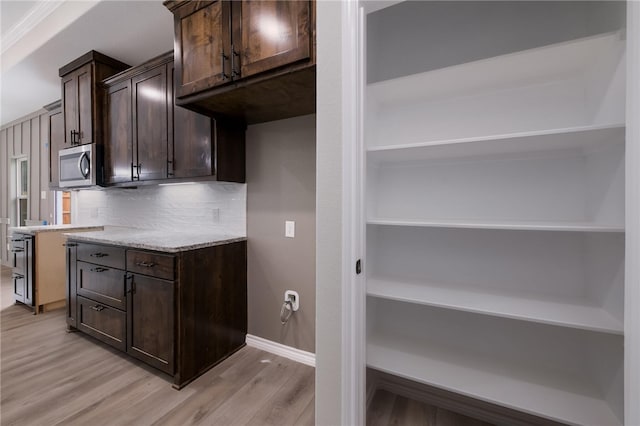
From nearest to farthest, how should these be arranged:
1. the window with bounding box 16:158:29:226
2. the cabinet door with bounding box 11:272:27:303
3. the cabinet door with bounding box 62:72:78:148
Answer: the cabinet door with bounding box 62:72:78:148
the cabinet door with bounding box 11:272:27:303
the window with bounding box 16:158:29:226

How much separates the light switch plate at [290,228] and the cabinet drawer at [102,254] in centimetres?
121

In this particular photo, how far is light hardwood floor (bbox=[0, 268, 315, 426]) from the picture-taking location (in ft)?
4.93

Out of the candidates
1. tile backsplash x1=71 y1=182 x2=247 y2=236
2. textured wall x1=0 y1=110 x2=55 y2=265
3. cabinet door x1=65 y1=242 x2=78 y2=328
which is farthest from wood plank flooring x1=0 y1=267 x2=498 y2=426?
textured wall x1=0 y1=110 x2=55 y2=265

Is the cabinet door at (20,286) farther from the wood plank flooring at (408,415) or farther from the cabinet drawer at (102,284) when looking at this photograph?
the wood plank flooring at (408,415)

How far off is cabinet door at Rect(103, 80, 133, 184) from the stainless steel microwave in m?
0.12

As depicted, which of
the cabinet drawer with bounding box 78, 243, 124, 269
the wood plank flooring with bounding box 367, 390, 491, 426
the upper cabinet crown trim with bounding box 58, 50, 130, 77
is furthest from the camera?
the upper cabinet crown trim with bounding box 58, 50, 130, 77

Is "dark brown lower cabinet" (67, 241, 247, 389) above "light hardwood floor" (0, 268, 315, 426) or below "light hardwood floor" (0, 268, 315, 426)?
above

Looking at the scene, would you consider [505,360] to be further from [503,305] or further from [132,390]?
[132,390]

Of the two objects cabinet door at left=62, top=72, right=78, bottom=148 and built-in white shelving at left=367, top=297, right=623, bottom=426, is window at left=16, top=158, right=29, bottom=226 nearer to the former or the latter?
cabinet door at left=62, top=72, right=78, bottom=148

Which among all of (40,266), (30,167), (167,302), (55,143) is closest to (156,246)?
(167,302)

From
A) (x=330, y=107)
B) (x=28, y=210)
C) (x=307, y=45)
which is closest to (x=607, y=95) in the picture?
(x=330, y=107)

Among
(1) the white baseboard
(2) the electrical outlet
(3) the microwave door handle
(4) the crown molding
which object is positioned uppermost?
(4) the crown molding

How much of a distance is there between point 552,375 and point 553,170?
1009 millimetres

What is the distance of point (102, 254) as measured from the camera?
2.10m
